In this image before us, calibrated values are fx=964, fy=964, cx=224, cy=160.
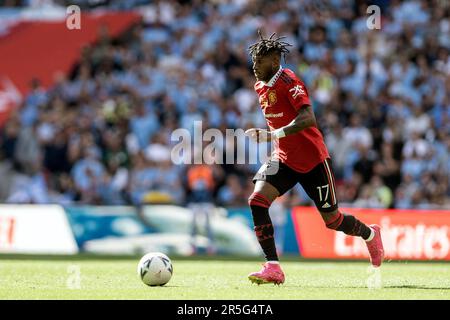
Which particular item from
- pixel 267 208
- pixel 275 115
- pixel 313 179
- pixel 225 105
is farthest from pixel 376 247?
pixel 225 105

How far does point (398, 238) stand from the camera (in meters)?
17.8

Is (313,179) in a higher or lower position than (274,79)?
lower

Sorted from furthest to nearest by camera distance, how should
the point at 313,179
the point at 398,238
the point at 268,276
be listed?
the point at 398,238 → the point at 313,179 → the point at 268,276

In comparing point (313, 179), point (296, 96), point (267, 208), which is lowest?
point (267, 208)

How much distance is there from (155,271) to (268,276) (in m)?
1.22

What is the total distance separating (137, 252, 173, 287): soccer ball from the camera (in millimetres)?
10367

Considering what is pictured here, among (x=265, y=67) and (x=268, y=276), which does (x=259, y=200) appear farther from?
(x=265, y=67)

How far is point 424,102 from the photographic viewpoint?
2111 cm

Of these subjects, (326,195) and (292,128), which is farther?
(326,195)

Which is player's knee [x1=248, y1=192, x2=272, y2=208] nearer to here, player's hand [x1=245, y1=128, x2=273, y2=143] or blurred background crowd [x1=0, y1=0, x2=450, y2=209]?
player's hand [x1=245, y1=128, x2=273, y2=143]

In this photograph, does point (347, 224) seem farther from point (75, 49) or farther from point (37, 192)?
point (75, 49)

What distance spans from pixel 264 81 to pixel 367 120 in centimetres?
1052

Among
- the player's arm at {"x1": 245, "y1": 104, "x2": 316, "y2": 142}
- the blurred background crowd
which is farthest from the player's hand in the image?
the blurred background crowd
